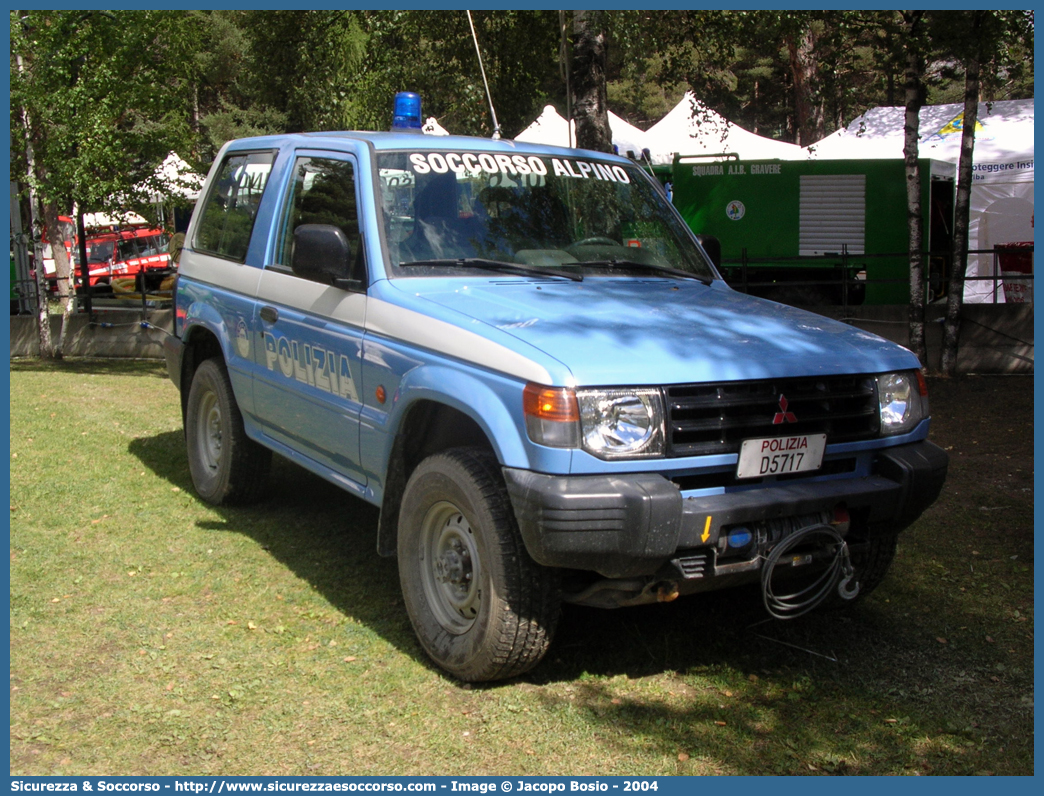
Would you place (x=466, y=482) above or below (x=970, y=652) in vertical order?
above

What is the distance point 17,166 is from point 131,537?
11.4 meters

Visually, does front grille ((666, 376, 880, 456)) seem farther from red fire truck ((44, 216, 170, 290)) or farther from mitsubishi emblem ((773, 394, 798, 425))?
red fire truck ((44, 216, 170, 290))

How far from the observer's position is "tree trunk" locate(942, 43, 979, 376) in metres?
11.2

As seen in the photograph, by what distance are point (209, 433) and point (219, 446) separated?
0.18 m

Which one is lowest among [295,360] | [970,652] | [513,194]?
[970,652]

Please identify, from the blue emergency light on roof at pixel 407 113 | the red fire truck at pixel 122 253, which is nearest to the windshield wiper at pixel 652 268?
the blue emergency light on roof at pixel 407 113

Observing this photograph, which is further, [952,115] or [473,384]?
[952,115]

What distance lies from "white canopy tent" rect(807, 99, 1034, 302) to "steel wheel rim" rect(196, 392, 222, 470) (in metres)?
13.3

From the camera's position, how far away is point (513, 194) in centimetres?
492

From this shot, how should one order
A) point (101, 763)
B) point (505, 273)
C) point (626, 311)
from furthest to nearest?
1. point (505, 273)
2. point (626, 311)
3. point (101, 763)

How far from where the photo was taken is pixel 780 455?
12.4ft

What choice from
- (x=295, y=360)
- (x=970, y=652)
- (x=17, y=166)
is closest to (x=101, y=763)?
(x=295, y=360)

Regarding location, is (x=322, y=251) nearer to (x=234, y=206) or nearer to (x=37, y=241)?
(x=234, y=206)

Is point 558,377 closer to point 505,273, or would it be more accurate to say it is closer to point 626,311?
point 626,311
